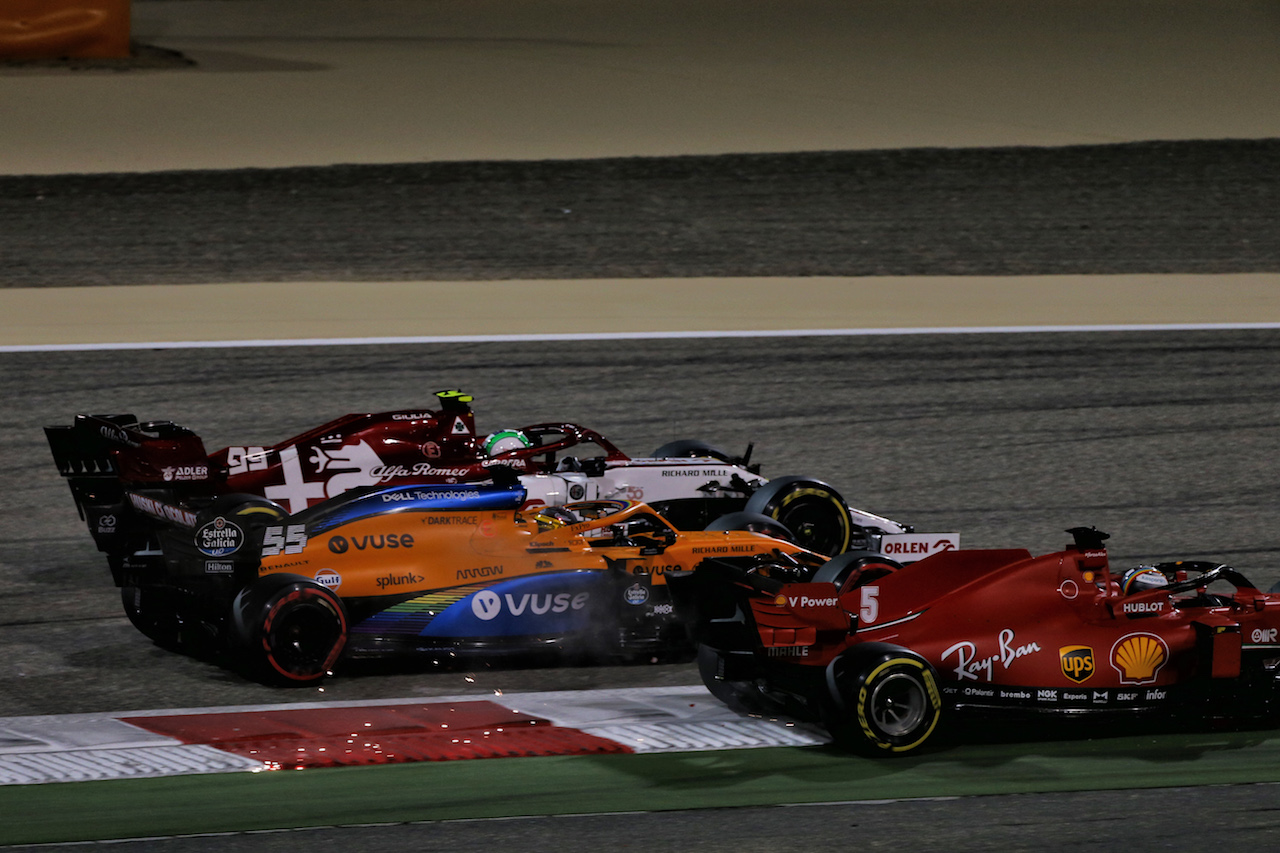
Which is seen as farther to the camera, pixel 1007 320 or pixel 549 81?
pixel 549 81

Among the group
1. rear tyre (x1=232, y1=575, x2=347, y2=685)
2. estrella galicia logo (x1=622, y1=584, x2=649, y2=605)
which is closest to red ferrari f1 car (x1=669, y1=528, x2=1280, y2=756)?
estrella galicia logo (x1=622, y1=584, x2=649, y2=605)

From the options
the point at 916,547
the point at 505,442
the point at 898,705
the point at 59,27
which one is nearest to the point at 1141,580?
the point at 916,547

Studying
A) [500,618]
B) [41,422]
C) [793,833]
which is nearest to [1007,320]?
[41,422]

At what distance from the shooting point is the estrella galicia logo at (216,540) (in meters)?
7.91

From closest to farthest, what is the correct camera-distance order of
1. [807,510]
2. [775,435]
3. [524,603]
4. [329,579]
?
[329,579], [524,603], [807,510], [775,435]

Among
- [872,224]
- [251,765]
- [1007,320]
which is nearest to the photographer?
[251,765]

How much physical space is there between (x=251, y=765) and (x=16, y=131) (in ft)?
58.4

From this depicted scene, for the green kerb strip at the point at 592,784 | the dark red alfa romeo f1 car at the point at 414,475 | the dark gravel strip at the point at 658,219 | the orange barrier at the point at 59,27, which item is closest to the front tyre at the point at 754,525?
the dark red alfa romeo f1 car at the point at 414,475

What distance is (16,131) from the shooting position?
22.8 m

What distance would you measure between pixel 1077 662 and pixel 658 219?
43.0 ft

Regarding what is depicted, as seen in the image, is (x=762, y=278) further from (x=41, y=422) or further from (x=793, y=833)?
(x=793, y=833)

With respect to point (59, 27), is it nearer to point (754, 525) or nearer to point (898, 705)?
point (754, 525)

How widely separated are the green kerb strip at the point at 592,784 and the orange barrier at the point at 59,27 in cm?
1954

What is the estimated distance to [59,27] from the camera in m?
24.9
